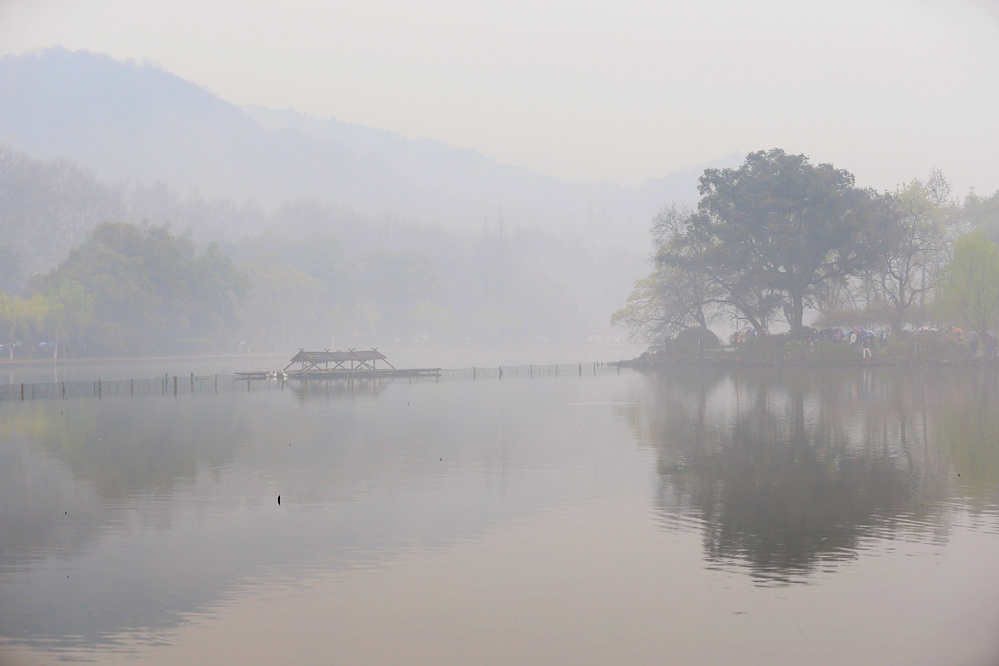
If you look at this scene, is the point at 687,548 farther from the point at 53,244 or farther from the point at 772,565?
the point at 53,244

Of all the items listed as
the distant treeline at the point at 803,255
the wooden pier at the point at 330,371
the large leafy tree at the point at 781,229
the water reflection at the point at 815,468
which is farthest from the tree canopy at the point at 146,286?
the water reflection at the point at 815,468

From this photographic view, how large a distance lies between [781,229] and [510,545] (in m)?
71.6

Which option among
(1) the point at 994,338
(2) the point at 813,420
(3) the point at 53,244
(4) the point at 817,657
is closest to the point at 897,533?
(4) the point at 817,657

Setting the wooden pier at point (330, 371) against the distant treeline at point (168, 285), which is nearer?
the wooden pier at point (330, 371)

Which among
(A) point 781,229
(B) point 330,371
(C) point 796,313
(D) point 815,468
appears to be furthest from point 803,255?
(D) point 815,468

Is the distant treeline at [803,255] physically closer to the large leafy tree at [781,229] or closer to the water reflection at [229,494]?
the large leafy tree at [781,229]

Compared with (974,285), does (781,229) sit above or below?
above

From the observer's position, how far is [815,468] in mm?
27484

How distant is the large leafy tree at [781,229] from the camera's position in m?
83.4

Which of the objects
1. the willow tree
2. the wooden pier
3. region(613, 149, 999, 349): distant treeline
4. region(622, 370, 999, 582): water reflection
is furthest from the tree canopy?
the willow tree

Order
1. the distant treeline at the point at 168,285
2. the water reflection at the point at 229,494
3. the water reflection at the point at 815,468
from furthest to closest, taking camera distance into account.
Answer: the distant treeline at the point at 168,285, the water reflection at the point at 815,468, the water reflection at the point at 229,494

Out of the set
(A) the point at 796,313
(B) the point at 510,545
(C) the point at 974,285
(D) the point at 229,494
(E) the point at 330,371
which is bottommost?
(B) the point at 510,545

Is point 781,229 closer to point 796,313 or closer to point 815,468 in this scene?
point 796,313

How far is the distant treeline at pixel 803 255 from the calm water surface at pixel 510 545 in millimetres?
45026
